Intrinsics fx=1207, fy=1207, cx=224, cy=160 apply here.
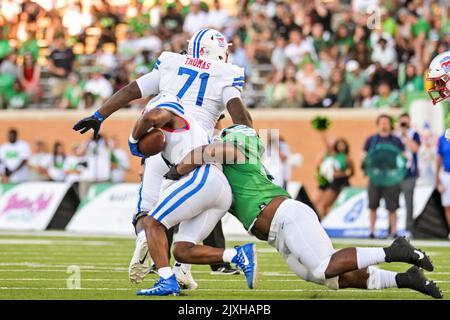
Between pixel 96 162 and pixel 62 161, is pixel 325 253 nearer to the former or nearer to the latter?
pixel 96 162

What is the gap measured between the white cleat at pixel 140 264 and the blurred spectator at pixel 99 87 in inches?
444

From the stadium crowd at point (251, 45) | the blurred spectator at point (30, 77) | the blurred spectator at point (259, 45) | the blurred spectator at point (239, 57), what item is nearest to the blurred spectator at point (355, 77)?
the stadium crowd at point (251, 45)

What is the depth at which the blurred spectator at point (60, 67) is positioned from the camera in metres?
21.1

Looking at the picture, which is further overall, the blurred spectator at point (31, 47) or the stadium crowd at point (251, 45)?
the blurred spectator at point (31, 47)

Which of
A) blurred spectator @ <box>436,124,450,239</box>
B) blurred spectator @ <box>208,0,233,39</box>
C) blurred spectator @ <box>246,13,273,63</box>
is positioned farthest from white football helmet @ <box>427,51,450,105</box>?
blurred spectator @ <box>208,0,233,39</box>

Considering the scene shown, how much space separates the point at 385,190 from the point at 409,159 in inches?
21.1

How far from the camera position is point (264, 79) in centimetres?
1980

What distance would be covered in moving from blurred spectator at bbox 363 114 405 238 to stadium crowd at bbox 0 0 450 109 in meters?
2.20

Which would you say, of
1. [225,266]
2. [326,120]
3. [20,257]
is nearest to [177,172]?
[225,266]

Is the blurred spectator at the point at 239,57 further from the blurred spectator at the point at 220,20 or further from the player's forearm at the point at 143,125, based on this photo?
the player's forearm at the point at 143,125

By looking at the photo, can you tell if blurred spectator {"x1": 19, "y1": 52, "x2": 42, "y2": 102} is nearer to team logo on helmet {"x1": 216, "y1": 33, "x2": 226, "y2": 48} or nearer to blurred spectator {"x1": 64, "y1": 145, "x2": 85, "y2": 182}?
blurred spectator {"x1": 64, "y1": 145, "x2": 85, "y2": 182}

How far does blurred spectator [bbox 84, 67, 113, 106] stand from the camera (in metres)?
20.0

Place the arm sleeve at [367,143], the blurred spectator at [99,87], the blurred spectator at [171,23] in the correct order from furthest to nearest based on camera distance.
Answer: the blurred spectator at [171,23] → the blurred spectator at [99,87] → the arm sleeve at [367,143]

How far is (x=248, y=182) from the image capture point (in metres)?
7.91
